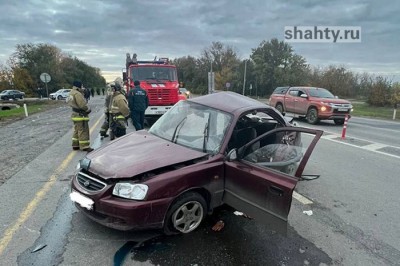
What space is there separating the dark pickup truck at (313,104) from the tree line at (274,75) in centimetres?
1916

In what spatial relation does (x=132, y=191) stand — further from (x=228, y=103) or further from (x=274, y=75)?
(x=274, y=75)

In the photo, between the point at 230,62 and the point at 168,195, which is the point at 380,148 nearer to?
the point at 168,195

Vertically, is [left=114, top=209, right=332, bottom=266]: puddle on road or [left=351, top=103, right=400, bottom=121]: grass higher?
[left=114, top=209, right=332, bottom=266]: puddle on road

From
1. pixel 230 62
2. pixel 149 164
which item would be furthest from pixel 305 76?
pixel 149 164

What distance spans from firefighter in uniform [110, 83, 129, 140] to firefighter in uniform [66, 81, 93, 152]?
0.79 meters

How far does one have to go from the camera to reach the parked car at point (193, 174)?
3.12 m

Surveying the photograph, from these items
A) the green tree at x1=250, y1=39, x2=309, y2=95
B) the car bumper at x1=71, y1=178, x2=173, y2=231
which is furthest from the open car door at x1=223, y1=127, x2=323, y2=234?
the green tree at x1=250, y1=39, x2=309, y2=95

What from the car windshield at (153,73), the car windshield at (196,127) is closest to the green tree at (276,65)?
the car windshield at (153,73)

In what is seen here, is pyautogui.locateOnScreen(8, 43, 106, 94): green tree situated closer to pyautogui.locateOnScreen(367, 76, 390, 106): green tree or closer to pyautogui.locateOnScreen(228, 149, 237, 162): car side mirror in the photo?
pyautogui.locateOnScreen(367, 76, 390, 106): green tree

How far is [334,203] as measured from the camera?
4.70 meters

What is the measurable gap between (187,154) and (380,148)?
25.8 ft

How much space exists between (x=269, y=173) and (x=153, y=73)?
34.2 feet

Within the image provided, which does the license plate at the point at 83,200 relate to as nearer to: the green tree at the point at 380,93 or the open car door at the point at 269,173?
the open car door at the point at 269,173

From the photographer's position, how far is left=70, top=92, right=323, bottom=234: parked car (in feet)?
10.2
